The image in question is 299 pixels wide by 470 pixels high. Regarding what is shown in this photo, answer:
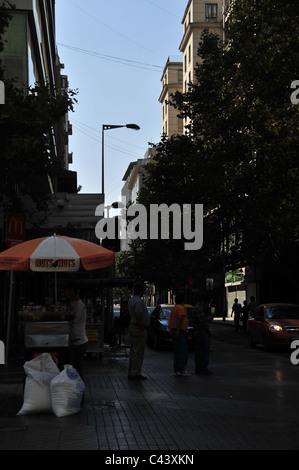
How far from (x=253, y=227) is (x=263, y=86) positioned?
19.7 feet

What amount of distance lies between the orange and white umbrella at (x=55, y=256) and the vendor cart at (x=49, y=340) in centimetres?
131

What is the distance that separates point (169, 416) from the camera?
32.6ft

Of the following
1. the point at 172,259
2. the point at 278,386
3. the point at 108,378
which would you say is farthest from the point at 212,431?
the point at 172,259

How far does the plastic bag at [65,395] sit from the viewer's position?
33.1ft

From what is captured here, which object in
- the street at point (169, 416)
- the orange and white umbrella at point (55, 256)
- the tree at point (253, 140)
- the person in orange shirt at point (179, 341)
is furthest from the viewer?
the tree at point (253, 140)

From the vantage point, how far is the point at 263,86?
103ft

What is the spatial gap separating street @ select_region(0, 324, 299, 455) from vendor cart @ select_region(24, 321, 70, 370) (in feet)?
2.50

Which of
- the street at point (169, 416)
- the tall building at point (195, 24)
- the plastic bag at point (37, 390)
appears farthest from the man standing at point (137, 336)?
the tall building at point (195, 24)

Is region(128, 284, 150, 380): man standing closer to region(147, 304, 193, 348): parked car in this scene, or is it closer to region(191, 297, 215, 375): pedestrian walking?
region(191, 297, 215, 375): pedestrian walking

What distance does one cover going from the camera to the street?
26.3ft

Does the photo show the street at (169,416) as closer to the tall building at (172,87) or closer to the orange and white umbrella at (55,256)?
A: the orange and white umbrella at (55,256)

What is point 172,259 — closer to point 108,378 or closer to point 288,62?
point 288,62

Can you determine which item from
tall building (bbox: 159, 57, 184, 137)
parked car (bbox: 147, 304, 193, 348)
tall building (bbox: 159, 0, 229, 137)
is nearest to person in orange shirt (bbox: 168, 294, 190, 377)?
Answer: parked car (bbox: 147, 304, 193, 348)

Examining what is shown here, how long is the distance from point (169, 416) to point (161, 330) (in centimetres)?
1617
